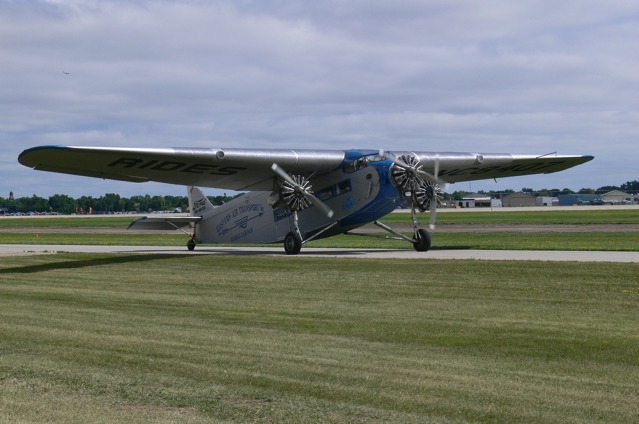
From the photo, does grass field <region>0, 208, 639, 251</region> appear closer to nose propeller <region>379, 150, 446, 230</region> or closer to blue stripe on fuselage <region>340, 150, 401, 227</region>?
nose propeller <region>379, 150, 446, 230</region>

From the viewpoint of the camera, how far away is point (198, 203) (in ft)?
141

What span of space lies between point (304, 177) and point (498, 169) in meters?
10.7

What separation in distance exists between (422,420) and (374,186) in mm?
24479

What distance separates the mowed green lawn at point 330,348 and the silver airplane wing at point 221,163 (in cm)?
522

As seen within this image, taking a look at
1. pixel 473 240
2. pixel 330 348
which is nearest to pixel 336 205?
pixel 473 240

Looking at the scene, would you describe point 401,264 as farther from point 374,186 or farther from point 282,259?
point 374,186

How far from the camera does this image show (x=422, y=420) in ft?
26.6

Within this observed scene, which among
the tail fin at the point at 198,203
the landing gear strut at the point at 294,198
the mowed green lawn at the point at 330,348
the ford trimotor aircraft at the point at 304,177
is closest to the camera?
the mowed green lawn at the point at 330,348

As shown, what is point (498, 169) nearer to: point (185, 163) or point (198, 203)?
point (198, 203)

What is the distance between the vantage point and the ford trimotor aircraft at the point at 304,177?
96.5 feet

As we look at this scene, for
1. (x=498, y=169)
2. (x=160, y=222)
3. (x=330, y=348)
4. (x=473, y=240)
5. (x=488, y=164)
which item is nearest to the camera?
(x=330, y=348)

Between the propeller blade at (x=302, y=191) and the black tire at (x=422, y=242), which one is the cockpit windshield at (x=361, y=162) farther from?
the black tire at (x=422, y=242)

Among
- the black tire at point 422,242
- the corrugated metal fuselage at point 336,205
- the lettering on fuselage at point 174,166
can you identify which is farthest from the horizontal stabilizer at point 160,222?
the black tire at point 422,242

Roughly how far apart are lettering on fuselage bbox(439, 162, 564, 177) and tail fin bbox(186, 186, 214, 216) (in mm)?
12046
